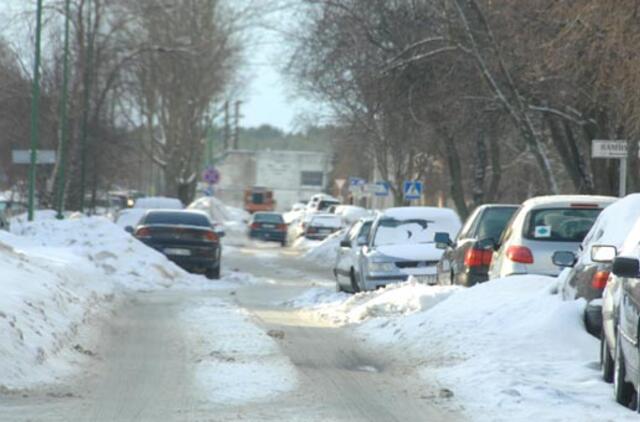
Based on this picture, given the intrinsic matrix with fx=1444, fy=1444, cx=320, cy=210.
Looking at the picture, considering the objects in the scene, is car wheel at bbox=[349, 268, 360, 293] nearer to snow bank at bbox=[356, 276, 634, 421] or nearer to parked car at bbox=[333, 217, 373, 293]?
parked car at bbox=[333, 217, 373, 293]

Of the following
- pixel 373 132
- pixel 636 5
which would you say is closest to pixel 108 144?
pixel 373 132

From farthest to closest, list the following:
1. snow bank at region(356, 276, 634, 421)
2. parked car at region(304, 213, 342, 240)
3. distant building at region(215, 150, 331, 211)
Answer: distant building at region(215, 150, 331, 211)
parked car at region(304, 213, 342, 240)
snow bank at region(356, 276, 634, 421)

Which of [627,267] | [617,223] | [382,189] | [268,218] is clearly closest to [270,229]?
[268,218]

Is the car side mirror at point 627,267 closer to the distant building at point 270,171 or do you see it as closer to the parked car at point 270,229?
the parked car at point 270,229

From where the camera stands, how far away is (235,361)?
13.8 m

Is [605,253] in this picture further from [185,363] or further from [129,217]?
[129,217]

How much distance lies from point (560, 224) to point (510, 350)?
4250 mm

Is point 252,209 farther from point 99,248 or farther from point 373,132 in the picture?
point 99,248

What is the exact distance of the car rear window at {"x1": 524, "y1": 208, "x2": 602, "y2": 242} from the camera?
17.0 metres

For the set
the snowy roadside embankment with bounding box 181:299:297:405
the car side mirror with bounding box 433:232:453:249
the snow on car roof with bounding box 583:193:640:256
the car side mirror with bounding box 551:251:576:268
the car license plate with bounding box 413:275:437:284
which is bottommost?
the snowy roadside embankment with bounding box 181:299:297:405

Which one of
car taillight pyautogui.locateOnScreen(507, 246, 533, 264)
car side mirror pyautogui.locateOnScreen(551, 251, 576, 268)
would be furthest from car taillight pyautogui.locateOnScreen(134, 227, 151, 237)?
car side mirror pyautogui.locateOnScreen(551, 251, 576, 268)

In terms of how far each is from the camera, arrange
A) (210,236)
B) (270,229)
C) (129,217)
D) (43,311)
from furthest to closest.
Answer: (270,229), (129,217), (210,236), (43,311)

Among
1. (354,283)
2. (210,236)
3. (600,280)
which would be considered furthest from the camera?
(210,236)

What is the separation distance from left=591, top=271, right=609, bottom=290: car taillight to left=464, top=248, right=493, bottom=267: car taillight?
659 cm
